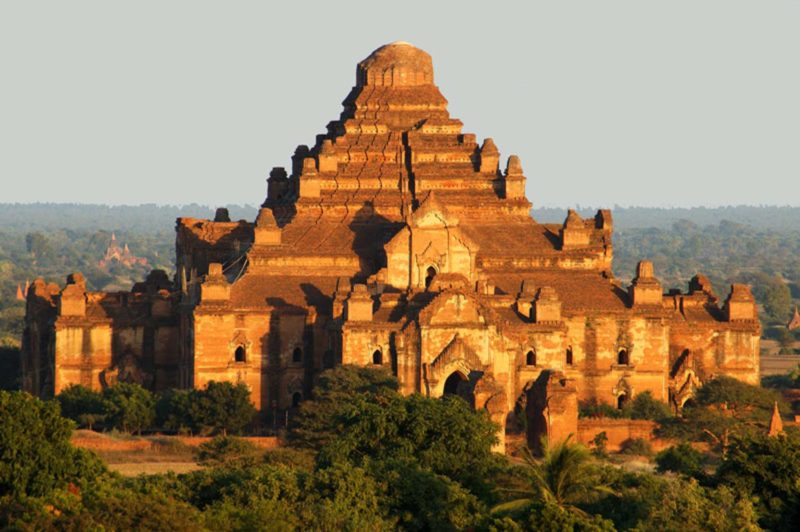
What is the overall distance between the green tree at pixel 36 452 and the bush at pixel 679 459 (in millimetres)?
18746

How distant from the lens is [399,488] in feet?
190

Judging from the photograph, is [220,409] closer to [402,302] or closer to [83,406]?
[83,406]

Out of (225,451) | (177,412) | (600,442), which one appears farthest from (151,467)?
(600,442)

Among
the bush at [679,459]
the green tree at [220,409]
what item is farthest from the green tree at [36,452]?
the bush at [679,459]

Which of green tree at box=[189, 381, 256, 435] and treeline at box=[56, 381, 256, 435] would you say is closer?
treeline at box=[56, 381, 256, 435]

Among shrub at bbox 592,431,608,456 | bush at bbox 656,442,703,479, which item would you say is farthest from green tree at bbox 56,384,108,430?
bush at bbox 656,442,703,479

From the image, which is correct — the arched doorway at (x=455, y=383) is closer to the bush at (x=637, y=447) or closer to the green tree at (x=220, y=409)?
the bush at (x=637, y=447)

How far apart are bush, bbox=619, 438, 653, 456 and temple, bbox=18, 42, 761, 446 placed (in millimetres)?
2438

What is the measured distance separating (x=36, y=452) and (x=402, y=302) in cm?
2603

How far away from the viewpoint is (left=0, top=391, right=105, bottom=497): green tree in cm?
5622

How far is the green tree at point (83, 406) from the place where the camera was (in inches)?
3098

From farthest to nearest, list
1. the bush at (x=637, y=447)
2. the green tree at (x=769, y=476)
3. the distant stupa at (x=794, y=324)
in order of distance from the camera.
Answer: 1. the distant stupa at (x=794, y=324)
2. the bush at (x=637, y=447)
3. the green tree at (x=769, y=476)

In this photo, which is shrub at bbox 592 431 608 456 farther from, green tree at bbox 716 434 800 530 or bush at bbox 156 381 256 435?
green tree at bbox 716 434 800 530

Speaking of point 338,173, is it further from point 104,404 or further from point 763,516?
point 763,516
